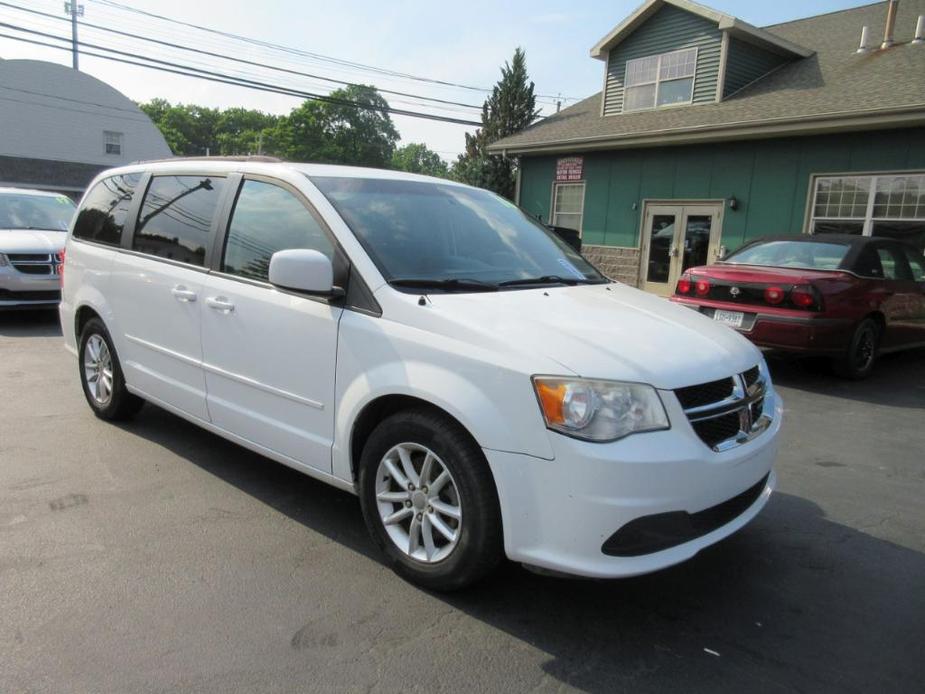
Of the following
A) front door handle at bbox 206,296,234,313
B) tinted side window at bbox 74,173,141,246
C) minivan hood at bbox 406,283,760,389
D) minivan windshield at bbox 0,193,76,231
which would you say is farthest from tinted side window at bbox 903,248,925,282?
minivan windshield at bbox 0,193,76,231

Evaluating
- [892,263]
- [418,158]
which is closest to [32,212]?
[892,263]

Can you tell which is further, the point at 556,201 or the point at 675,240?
the point at 556,201

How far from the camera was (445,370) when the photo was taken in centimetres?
266

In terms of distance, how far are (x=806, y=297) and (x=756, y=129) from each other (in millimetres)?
6752

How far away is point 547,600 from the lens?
2.86 m

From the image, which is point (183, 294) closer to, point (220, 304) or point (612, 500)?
point (220, 304)

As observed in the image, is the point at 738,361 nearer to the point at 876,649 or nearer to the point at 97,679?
the point at 876,649

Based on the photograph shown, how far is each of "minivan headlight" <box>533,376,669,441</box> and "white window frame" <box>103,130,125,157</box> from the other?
38.5 m

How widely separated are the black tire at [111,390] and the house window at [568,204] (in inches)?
496

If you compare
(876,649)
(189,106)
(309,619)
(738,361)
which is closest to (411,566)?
(309,619)

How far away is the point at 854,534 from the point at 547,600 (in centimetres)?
181

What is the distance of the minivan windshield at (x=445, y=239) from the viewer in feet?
10.4

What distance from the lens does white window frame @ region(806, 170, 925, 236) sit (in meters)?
11.5

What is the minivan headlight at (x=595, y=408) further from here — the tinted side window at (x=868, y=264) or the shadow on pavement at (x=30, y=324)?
the shadow on pavement at (x=30, y=324)
